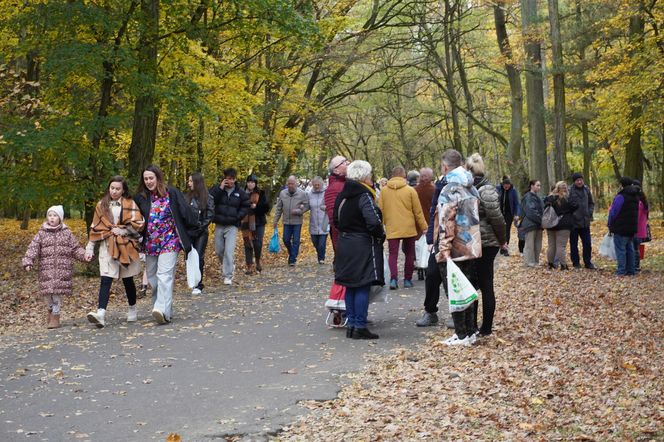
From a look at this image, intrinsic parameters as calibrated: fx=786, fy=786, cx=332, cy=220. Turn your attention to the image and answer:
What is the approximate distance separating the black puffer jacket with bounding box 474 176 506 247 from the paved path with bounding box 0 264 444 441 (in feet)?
4.99

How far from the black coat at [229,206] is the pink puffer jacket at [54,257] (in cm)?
407

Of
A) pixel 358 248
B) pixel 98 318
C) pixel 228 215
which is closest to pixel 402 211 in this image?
pixel 228 215

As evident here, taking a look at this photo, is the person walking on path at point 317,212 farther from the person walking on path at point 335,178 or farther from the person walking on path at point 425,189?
the person walking on path at point 335,178

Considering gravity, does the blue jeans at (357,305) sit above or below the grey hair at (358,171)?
below

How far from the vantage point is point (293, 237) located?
18.8 m

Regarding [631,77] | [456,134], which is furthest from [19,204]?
[456,134]

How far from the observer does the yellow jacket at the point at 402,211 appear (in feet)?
43.0

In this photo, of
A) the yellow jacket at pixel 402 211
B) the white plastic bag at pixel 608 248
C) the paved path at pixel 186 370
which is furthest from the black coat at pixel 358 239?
the white plastic bag at pixel 608 248

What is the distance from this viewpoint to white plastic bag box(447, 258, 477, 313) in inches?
329

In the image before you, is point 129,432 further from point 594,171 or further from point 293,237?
point 594,171

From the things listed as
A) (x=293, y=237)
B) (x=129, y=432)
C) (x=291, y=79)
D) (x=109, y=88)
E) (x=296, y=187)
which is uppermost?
(x=291, y=79)

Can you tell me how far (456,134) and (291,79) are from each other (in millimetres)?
9776

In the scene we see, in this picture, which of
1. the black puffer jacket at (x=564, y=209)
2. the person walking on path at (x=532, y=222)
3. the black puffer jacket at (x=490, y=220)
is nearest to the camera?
the black puffer jacket at (x=490, y=220)

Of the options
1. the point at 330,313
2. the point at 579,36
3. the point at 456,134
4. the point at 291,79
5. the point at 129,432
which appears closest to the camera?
the point at 129,432
